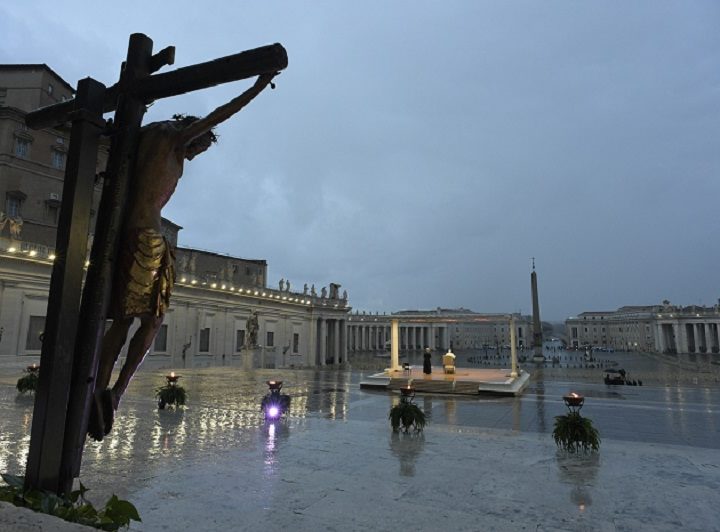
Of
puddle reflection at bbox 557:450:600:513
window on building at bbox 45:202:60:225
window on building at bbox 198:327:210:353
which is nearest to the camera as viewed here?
puddle reflection at bbox 557:450:600:513

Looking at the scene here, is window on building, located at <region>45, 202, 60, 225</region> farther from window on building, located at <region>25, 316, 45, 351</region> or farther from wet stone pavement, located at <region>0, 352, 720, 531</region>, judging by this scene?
wet stone pavement, located at <region>0, 352, 720, 531</region>

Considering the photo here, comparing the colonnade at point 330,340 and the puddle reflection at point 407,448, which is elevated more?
the colonnade at point 330,340

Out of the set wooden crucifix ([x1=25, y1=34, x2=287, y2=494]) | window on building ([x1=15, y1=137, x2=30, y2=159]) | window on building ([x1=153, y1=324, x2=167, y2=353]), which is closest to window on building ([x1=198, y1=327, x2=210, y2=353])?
window on building ([x1=153, y1=324, x2=167, y2=353])

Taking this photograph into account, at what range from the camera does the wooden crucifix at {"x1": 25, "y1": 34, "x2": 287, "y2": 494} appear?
3.70 metres

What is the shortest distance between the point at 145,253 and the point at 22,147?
5102 cm

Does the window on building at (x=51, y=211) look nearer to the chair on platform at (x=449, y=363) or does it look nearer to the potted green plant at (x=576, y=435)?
the chair on platform at (x=449, y=363)

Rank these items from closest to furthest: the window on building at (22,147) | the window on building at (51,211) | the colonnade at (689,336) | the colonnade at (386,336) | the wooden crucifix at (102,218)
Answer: the wooden crucifix at (102,218)
the window on building at (22,147)
the window on building at (51,211)
the colonnade at (689,336)
the colonnade at (386,336)

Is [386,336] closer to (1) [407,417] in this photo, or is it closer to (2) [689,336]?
(2) [689,336]

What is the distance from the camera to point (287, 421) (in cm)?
1265

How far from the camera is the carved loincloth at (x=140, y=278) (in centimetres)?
404

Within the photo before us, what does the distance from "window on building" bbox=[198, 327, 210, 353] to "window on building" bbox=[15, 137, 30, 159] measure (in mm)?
24692

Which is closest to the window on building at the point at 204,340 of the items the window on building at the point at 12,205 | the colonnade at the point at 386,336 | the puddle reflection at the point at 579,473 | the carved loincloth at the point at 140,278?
the window on building at the point at 12,205

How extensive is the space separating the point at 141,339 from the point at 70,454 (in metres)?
1.11

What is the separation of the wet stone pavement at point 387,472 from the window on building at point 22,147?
38.4 meters
